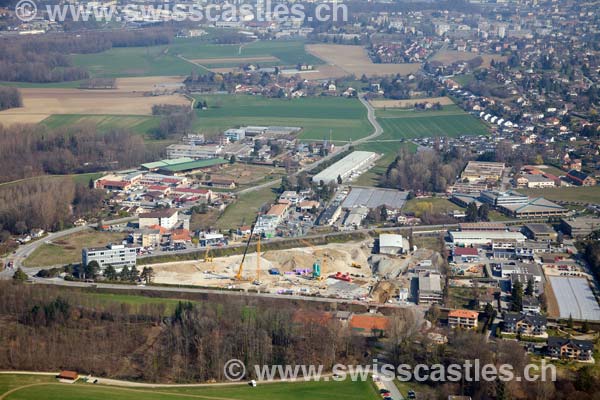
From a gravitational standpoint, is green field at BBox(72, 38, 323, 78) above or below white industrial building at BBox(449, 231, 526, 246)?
above

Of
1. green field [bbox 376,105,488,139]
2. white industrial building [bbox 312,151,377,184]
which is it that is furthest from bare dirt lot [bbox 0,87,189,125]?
white industrial building [bbox 312,151,377,184]

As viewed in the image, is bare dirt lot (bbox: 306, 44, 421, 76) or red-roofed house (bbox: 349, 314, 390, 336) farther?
bare dirt lot (bbox: 306, 44, 421, 76)

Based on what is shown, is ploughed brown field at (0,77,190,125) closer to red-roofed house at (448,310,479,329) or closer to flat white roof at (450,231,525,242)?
flat white roof at (450,231,525,242)

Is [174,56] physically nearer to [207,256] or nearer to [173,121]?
[173,121]

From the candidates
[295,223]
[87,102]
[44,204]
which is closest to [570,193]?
[295,223]

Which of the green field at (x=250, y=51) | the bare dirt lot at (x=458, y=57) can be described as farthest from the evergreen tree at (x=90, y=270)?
the bare dirt lot at (x=458, y=57)

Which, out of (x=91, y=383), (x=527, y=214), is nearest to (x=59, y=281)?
(x=91, y=383)
